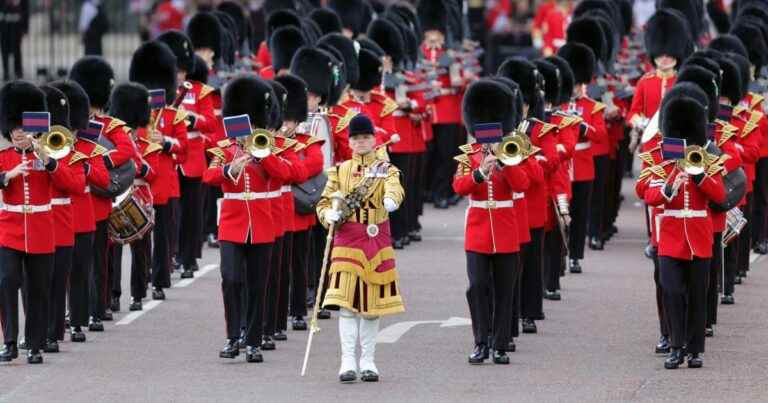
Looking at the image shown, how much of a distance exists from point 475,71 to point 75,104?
7.90 metres

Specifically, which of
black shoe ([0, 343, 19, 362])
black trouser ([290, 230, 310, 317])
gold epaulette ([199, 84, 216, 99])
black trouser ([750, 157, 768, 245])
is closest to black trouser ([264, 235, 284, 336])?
black trouser ([290, 230, 310, 317])

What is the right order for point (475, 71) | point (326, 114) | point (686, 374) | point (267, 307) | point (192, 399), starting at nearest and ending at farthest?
point (192, 399), point (686, 374), point (267, 307), point (326, 114), point (475, 71)

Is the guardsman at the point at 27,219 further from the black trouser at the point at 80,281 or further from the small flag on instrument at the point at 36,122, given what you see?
the black trouser at the point at 80,281

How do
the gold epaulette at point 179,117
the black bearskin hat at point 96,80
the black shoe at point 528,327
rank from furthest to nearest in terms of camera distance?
the gold epaulette at point 179,117
the black bearskin hat at point 96,80
the black shoe at point 528,327

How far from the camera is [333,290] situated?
41.1ft

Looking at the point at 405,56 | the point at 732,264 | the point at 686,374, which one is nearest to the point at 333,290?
the point at 686,374

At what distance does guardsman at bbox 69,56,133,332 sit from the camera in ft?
47.4

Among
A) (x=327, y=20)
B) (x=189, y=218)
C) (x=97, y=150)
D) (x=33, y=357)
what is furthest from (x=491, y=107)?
(x=327, y=20)

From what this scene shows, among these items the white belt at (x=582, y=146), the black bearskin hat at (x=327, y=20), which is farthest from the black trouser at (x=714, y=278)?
the black bearskin hat at (x=327, y=20)

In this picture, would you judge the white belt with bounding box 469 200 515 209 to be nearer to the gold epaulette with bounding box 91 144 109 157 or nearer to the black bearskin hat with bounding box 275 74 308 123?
the black bearskin hat with bounding box 275 74 308 123

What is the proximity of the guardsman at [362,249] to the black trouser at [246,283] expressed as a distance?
0.74 m

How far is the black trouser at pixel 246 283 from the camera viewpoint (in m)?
13.2

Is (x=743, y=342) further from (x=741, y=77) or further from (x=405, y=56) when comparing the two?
(x=405, y=56)

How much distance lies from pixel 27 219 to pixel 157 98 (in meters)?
2.95
